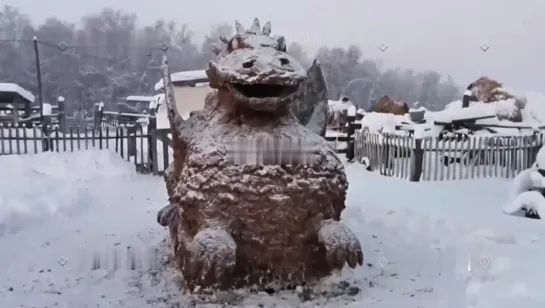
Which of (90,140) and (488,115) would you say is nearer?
(90,140)

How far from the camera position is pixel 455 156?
9148 millimetres

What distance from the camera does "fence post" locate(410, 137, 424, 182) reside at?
8.93m

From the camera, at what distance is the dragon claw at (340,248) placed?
10.2 ft

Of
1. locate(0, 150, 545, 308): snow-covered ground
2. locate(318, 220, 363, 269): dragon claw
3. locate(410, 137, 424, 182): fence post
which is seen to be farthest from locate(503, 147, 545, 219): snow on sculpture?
locate(318, 220, 363, 269): dragon claw

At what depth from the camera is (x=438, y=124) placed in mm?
11898

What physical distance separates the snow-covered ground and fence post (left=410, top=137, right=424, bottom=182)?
1.25m

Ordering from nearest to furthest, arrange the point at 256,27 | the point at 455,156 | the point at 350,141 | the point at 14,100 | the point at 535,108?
1. the point at 256,27
2. the point at 455,156
3. the point at 350,141
4. the point at 535,108
5. the point at 14,100

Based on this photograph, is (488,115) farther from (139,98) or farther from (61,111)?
(61,111)

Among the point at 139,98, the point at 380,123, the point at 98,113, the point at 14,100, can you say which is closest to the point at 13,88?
the point at 14,100

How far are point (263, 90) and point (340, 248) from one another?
103 centimetres

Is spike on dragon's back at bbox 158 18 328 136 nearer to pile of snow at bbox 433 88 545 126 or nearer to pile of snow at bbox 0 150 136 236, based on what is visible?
pile of snow at bbox 0 150 136 236

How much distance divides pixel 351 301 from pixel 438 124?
30.7 ft

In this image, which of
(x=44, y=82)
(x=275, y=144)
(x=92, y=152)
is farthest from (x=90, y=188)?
(x=44, y=82)

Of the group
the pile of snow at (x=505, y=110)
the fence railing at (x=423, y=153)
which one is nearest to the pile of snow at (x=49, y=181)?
the fence railing at (x=423, y=153)
